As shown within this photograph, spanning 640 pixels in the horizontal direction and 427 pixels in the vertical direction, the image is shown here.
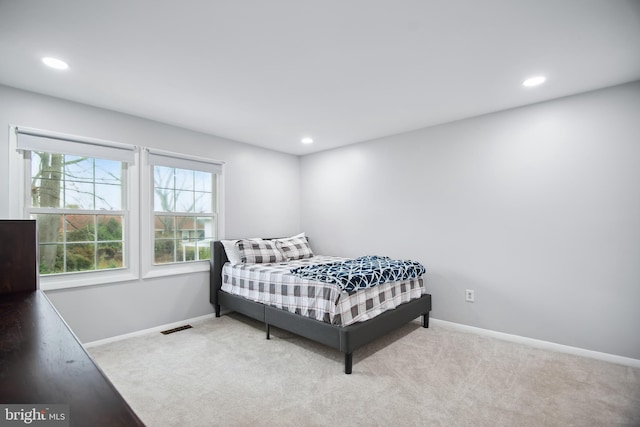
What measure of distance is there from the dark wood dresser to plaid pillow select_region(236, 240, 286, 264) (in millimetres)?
2477

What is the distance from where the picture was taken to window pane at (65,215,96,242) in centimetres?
293

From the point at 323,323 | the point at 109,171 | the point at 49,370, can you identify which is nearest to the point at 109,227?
the point at 109,171

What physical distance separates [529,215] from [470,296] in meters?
1.06

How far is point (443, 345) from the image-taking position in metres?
2.94

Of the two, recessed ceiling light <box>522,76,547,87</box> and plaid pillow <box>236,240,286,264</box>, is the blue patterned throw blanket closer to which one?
plaid pillow <box>236,240,286,264</box>

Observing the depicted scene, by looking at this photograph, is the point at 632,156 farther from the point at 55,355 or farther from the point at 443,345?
the point at 55,355

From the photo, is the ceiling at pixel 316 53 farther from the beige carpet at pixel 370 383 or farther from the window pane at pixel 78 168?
the beige carpet at pixel 370 383

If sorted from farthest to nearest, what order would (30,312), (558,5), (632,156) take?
(632,156)
(558,5)
(30,312)

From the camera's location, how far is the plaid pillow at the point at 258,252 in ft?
12.3

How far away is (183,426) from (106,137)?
9.23 ft

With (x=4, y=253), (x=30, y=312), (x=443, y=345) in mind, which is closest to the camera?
(x=30, y=312)

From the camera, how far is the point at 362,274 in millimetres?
2654

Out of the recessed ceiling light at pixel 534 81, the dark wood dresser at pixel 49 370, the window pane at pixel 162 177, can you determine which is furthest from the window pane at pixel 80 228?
Answer: the recessed ceiling light at pixel 534 81

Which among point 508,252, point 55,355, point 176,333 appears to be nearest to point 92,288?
point 176,333
